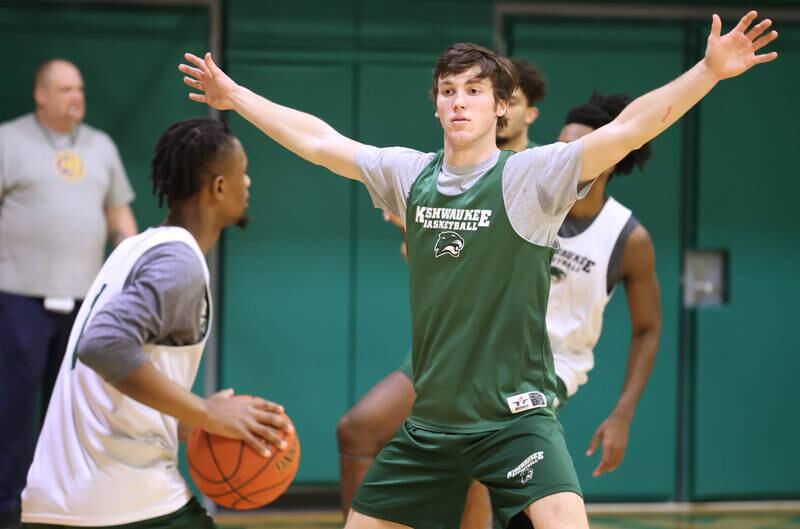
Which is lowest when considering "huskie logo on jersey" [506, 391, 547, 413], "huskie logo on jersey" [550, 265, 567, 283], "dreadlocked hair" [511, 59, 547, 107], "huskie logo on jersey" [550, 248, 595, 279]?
"huskie logo on jersey" [506, 391, 547, 413]

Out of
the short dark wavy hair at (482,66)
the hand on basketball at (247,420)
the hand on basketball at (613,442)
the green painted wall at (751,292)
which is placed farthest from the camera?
the green painted wall at (751,292)

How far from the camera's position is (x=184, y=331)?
3.11 meters

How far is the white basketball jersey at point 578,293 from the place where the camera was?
4.41 meters

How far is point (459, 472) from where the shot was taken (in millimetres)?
3285

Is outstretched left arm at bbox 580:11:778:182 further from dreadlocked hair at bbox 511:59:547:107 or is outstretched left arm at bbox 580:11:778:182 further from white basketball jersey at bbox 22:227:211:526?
dreadlocked hair at bbox 511:59:547:107

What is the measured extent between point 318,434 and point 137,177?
1.84m

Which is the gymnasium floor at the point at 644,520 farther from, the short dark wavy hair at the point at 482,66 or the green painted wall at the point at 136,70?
the short dark wavy hair at the point at 482,66

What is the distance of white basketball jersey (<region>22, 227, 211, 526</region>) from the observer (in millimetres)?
2994

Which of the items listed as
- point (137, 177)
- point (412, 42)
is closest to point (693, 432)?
point (412, 42)

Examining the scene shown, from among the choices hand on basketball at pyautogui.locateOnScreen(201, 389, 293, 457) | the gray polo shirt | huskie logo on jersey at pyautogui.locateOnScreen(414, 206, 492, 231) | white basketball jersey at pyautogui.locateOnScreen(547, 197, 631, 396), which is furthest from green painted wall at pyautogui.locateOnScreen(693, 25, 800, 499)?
hand on basketball at pyautogui.locateOnScreen(201, 389, 293, 457)

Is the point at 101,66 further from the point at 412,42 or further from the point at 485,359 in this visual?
the point at 485,359

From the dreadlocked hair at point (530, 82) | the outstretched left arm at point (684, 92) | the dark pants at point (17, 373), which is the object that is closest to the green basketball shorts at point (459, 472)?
the outstretched left arm at point (684, 92)

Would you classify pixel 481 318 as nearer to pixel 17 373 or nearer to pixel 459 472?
pixel 459 472

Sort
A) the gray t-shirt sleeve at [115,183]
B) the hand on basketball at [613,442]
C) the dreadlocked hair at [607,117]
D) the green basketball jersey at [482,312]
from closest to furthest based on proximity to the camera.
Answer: the green basketball jersey at [482,312] < the hand on basketball at [613,442] < the dreadlocked hair at [607,117] < the gray t-shirt sleeve at [115,183]
